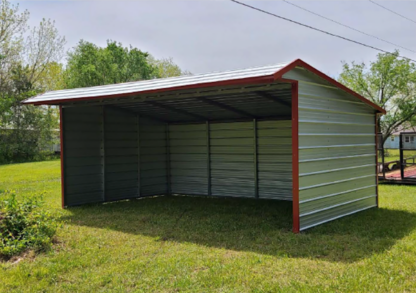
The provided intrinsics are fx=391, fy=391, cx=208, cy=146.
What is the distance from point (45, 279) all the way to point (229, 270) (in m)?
2.03

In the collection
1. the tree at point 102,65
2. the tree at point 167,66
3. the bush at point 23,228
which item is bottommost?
the bush at point 23,228

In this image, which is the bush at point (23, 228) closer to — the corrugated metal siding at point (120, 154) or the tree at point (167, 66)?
the corrugated metal siding at point (120, 154)

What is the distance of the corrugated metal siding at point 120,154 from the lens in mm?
9891

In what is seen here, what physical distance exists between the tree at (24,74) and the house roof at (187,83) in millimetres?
17537

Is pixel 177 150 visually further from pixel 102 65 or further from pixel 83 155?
pixel 102 65

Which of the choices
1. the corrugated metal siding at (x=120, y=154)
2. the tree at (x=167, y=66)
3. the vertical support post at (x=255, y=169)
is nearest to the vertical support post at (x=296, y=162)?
the vertical support post at (x=255, y=169)

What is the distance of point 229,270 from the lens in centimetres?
444

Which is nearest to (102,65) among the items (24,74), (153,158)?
(24,74)

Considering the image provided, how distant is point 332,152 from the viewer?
23.2 feet

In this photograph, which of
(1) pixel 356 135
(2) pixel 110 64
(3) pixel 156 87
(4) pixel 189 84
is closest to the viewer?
(4) pixel 189 84

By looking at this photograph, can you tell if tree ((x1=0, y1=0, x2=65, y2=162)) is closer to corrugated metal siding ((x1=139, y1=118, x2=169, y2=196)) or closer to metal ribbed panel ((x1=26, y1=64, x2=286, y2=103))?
corrugated metal siding ((x1=139, y1=118, x2=169, y2=196))

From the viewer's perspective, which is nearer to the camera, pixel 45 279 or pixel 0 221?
pixel 45 279

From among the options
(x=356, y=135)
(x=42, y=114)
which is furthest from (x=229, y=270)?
(x=42, y=114)

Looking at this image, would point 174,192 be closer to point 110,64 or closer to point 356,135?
point 356,135
